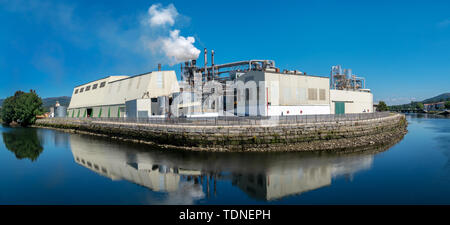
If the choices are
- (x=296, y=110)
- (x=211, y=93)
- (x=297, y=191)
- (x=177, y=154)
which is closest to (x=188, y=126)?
(x=177, y=154)

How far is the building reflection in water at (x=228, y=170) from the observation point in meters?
15.0

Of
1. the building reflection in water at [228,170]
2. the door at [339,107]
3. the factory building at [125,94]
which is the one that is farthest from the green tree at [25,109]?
the door at [339,107]

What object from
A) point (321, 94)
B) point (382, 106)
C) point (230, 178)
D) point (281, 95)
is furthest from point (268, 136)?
point (382, 106)

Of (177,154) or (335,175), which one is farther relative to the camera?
(177,154)

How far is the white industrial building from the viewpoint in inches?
1416

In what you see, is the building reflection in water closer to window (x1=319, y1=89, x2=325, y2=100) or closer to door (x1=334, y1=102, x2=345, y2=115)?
window (x1=319, y1=89, x2=325, y2=100)

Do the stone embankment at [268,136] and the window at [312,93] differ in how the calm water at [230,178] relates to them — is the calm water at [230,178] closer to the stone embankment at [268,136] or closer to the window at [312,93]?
the stone embankment at [268,136]

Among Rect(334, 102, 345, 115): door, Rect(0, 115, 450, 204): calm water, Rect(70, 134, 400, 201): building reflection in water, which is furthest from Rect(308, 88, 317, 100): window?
Rect(0, 115, 450, 204): calm water

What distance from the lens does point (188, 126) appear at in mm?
25469

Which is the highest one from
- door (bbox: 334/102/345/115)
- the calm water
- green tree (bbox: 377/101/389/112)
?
green tree (bbox: 377/101/389/112)

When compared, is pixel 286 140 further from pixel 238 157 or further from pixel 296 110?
pixel 296 110

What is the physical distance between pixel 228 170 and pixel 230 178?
150 cm

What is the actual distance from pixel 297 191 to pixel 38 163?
2415 centimetres

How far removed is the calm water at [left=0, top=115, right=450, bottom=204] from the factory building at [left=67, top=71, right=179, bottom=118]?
19.9 m
